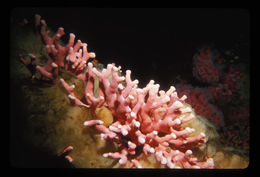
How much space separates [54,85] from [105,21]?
270 centimetres

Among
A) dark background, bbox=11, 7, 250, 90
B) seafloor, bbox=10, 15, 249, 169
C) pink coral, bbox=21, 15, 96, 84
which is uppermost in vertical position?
dark background, bbox=11, 7, 250, 90

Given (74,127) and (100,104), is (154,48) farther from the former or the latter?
(74,127)

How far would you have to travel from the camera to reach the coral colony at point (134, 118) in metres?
1.98

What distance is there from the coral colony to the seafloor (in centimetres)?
10

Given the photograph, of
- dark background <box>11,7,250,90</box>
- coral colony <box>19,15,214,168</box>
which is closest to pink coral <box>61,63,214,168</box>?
coral colony <box>19,15,214,168</box>

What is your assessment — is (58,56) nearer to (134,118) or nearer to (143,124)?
(134,118)

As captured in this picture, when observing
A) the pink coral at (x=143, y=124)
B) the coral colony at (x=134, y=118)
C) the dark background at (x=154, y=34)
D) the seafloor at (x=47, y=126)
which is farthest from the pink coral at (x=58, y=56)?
the dark background at (x=154, y=34)

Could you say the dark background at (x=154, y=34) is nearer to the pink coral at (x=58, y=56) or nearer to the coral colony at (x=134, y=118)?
the pink coral at (x=58, y=56)

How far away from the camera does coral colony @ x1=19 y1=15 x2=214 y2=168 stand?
6.51ft

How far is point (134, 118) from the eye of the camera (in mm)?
2059

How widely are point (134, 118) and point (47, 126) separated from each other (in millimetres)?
1039

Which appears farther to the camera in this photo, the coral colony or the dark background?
the dark background

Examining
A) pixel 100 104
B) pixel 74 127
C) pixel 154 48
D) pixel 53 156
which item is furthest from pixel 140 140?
pixel 154 48

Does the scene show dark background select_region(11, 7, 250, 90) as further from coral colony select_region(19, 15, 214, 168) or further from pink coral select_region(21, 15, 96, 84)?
coral colony select_region(19, 15, 214, 168)
